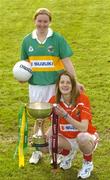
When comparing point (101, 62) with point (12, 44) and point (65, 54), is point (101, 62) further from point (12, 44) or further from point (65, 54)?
point (65, 54)

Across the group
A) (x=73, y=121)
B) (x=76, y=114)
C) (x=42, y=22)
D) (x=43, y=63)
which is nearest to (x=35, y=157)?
(x=76, y=114)

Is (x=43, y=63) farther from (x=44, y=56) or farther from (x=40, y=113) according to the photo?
(x=40, y=113)

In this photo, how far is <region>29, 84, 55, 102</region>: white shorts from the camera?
6293mm

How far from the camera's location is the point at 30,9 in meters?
16.9

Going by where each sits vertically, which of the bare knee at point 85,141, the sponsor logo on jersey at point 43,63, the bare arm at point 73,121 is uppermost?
the sponsor logo on jersey at point 43,63

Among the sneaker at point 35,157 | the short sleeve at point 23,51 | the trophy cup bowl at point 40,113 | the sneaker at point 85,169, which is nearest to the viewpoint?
the trophy cup bowl at point 40,113

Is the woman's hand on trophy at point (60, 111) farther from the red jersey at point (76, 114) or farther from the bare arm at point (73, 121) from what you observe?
the red jersey at point (76, 114)

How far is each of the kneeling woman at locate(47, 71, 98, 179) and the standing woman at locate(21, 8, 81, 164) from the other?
0.28 meters

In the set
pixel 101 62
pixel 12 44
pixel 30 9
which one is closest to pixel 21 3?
pixel 30 9

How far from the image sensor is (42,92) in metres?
6.31

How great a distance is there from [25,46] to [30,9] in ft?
35.7

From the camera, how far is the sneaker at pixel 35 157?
6483 mm

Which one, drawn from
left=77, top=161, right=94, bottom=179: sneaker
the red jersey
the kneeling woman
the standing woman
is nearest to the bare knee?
the kneeling woman

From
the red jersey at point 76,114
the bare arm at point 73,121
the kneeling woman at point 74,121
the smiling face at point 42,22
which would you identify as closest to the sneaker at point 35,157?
the kneeling woman at point 74,121
